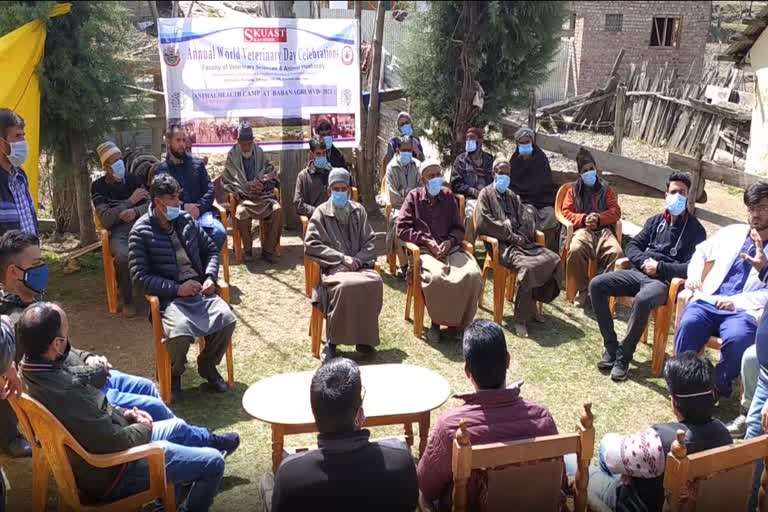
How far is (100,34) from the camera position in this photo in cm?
692

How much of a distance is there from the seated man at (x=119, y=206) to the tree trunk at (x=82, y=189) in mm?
665

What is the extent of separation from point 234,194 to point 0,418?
376 centimetres

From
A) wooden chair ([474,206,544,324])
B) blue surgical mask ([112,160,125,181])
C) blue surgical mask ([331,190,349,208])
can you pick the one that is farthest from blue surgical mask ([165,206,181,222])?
wooden chair ([474,206,544,324])

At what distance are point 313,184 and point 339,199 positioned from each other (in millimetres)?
1570

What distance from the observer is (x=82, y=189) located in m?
7.41

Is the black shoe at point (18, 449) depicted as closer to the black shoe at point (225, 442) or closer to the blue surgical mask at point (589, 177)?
the black shoe at point (225, 442)

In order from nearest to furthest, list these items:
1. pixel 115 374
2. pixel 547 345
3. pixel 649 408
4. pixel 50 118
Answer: pixel 115 374, pixel 649 408, pixel 547 345, pixel 50 118

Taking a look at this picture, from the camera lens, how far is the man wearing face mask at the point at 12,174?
5.14m

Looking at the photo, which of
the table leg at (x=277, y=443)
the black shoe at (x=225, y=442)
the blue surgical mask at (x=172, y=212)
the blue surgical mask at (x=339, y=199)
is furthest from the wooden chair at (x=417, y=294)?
the table leg at (x=277, y=443)

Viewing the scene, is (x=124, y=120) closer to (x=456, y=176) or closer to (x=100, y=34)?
(x=100, y=34)

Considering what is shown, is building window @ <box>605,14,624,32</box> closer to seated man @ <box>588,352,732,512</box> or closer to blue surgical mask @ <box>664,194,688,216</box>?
blue surgical mask @ <box>664,194,688,216</box>

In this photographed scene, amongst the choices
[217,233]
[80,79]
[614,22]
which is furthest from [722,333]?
[614,22]

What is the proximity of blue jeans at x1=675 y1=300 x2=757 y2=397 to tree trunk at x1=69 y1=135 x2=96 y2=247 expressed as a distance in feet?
18.5

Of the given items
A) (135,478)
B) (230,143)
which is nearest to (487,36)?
(230,143)
